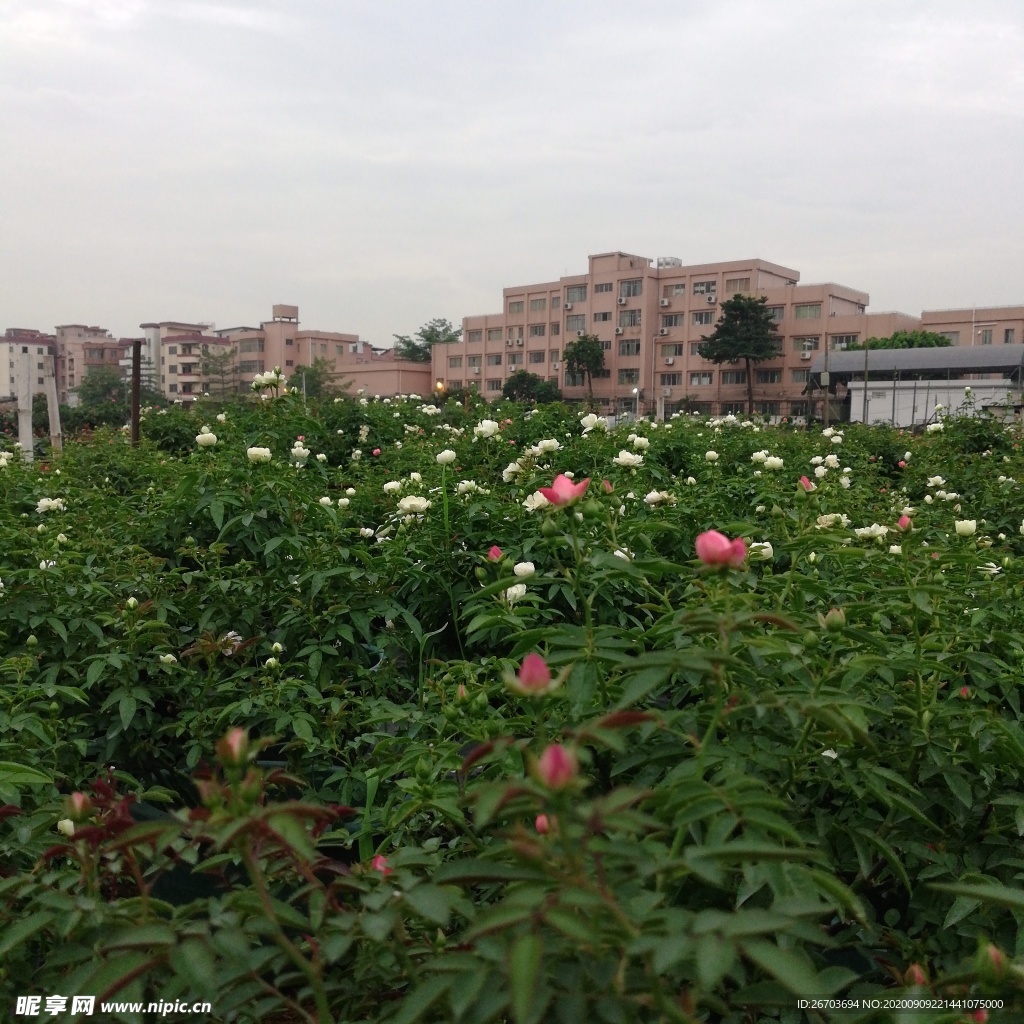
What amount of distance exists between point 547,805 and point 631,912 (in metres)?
0.11

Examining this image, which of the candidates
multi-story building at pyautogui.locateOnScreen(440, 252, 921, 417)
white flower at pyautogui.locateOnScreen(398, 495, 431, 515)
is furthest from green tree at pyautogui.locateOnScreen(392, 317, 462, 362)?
white flower at pyautogui.locateOnScreen(398, 495, 431, 515)

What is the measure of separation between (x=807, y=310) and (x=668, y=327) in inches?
302

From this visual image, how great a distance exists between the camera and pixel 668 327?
5141cm

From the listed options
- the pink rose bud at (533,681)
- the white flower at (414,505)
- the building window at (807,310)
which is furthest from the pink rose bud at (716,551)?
the building window at (807,310)

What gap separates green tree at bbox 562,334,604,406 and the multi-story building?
1179mm

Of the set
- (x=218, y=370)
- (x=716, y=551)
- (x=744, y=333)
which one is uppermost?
(x=744, y=333)

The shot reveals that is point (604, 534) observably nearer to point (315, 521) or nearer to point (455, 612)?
point (455, 612)

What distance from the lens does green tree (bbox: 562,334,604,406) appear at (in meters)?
50.6

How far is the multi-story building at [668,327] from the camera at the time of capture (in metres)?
46.9

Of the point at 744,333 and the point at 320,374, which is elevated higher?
the point at 744,333

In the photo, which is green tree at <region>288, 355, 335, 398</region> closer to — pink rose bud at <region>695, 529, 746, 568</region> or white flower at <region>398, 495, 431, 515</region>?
white flower at <region>398, 495, 431, 515</region>

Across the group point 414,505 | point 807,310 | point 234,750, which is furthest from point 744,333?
point 234,750

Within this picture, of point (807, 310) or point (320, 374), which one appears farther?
point (320, 374)

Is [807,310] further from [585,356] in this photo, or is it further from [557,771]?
[557,771]
